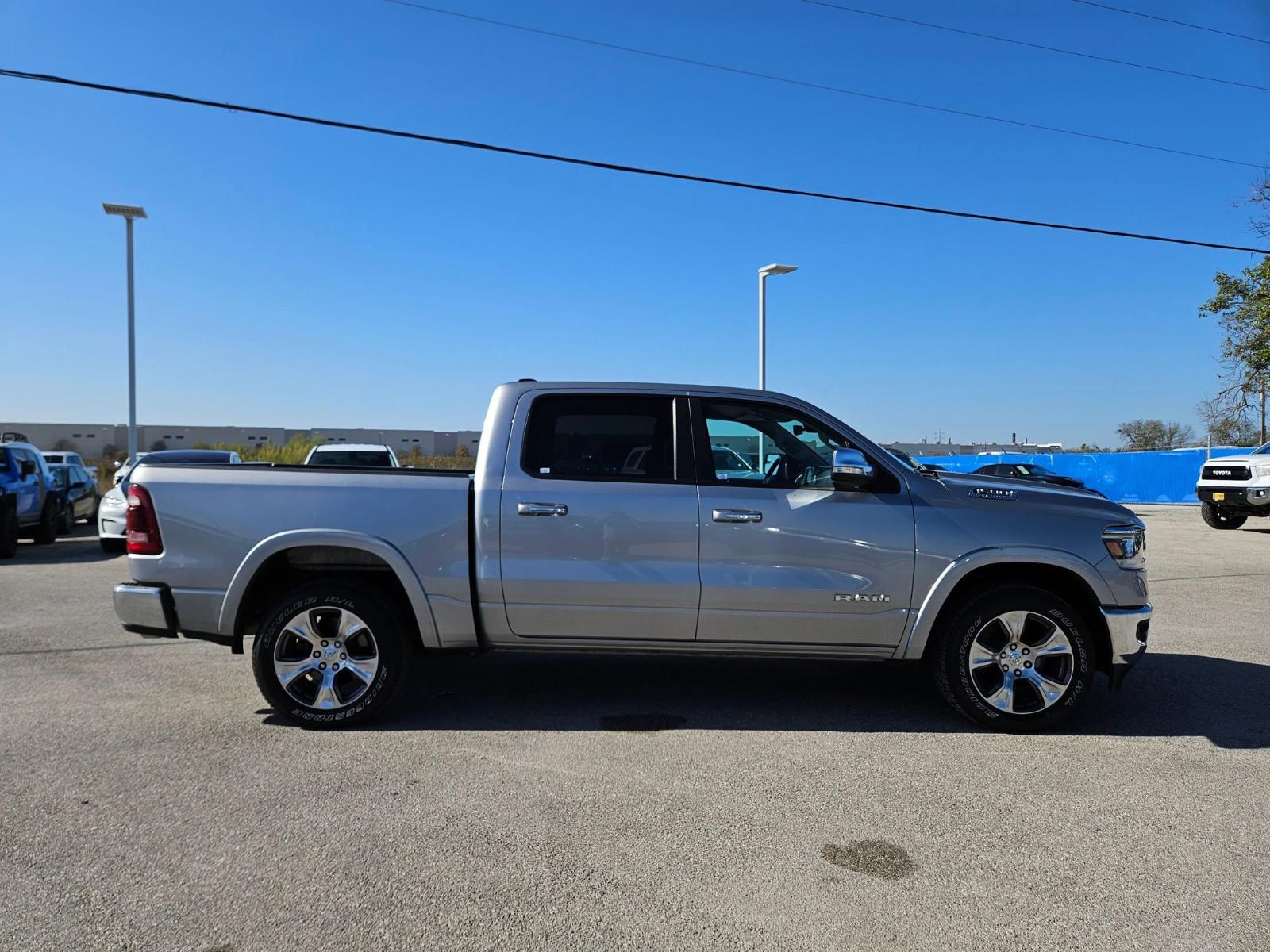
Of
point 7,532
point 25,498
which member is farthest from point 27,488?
point 7,532

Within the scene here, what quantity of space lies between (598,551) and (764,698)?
160 centimetres

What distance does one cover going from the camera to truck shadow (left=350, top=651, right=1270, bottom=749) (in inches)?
206

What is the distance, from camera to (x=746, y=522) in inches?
201

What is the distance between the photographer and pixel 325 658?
5102 mm

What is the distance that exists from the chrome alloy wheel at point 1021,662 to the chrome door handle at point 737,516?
1.40 metres

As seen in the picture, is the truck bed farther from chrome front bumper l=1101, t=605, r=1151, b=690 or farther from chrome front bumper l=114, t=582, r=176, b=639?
chrome front bumper l=1101, t=605, r=1151, b=690

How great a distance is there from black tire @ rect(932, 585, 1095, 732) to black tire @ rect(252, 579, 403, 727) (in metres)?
3.14

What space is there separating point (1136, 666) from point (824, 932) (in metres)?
4.97

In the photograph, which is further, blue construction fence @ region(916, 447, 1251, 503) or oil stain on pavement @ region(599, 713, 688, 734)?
blue construction fence @ region(916, 447, 1251, 503)

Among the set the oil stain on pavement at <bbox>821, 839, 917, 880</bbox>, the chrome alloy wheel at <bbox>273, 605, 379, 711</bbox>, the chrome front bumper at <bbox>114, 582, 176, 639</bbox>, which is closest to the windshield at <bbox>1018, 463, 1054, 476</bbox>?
the chrome alloy wheel at <bbox>273, 605, 379, 711</bbox>

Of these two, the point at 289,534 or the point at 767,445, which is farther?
the point at 767,445

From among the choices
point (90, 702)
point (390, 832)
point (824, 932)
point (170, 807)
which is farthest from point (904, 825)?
point (90, 702)

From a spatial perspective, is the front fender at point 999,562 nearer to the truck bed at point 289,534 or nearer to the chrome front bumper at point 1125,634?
the chrome front bumper at point 1125,634

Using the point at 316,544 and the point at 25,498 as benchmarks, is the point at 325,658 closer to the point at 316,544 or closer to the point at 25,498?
the point at 316,544
